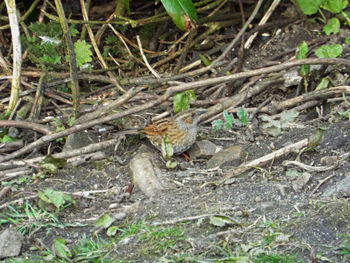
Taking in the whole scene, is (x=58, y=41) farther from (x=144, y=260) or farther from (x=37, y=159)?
Result: (x=144, y=260)

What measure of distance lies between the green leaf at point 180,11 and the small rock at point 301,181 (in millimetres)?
1583

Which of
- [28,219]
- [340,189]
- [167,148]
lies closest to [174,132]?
[167,148]

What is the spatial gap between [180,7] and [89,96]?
1651mm

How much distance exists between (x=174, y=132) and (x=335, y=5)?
2.45m

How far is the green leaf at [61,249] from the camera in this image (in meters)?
3.11

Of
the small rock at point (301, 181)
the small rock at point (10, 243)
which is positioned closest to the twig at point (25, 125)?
the small rock at point (10, 243)

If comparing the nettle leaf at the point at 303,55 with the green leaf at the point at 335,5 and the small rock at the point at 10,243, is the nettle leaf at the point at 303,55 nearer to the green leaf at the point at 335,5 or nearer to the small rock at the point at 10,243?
the green leaf at the point at 335,5

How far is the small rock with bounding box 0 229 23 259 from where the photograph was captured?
3.21 meters

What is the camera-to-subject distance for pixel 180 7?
4.31 m

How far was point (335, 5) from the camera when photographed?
18.6 feet

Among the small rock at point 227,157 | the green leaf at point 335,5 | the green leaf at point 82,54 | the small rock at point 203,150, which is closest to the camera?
the small rock at point 227,157

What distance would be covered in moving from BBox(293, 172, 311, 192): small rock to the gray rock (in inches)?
76.7

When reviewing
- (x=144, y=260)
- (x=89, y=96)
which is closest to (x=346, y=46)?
(x=89, y=96)

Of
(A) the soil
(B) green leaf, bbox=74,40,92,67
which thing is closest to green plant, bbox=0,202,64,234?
(A) the soil
